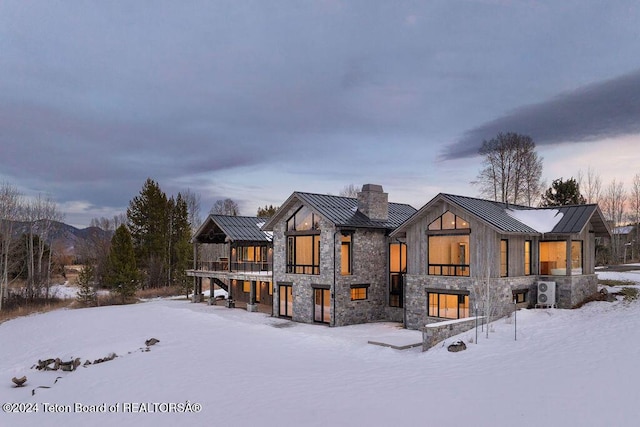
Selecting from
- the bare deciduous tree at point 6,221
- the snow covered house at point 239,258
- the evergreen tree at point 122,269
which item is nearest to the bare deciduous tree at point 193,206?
the bare deciduous tree at point 6,221

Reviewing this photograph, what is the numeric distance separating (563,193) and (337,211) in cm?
2345

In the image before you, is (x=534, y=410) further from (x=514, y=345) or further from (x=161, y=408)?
(x=161, y=408)

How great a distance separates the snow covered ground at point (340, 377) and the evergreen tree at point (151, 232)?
2807 centimetres

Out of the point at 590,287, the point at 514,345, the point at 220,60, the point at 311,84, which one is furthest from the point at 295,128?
the point at 514,345

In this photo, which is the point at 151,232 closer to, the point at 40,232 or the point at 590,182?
the point at 40,232

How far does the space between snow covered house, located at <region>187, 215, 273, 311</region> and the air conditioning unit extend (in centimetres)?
1644

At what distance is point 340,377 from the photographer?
1375 cm

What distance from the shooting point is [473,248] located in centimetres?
2034

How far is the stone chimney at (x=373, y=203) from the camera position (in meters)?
25.6

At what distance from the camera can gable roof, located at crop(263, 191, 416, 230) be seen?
79.0 feet

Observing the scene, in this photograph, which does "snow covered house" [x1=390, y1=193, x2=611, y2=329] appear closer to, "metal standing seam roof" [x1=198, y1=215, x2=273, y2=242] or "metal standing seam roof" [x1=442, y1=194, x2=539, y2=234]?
"metal standing seam roof" [x1=442, y1=194, x2=539, y2=234]

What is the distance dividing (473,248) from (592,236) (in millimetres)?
8506

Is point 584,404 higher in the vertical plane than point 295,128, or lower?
lower

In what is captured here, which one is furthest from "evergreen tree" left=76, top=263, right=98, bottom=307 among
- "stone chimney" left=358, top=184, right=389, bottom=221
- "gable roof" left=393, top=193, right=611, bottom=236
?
"gable roof" left=393, top=193, right=611, bottom=236
